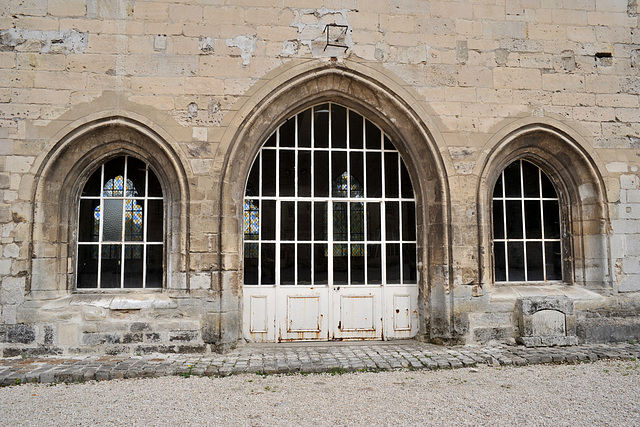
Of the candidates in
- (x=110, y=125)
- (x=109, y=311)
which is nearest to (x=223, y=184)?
(x=110, y=125)

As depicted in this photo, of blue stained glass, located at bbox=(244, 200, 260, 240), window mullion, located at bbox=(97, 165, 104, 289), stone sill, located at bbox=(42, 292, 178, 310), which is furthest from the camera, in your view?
blue stained glass, located at bbox=(244, 200, 260, 240)

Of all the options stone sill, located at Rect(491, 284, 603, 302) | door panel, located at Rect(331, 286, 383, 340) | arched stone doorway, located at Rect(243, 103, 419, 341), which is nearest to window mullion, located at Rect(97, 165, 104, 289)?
arched stone doorway, located at Rect(243, 103, 419, 341)

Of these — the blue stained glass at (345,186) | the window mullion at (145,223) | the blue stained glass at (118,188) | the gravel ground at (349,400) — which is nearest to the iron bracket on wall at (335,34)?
the blue stained glass at (345,186)

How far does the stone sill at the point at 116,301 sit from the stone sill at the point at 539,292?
3861 millimetres

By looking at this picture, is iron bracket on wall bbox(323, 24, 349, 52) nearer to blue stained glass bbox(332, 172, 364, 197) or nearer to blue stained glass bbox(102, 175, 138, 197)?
blue stained glass bbox(332, 172, 364, 197)

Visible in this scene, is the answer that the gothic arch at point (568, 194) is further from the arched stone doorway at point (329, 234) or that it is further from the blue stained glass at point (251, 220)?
the blue stained glass at point (251, 220)

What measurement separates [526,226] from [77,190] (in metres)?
5.64

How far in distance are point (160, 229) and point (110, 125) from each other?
1.30 meters

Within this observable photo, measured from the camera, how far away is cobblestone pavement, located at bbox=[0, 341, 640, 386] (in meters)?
4.42

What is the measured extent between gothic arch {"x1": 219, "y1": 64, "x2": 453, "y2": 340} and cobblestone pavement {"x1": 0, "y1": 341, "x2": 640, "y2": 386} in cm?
44

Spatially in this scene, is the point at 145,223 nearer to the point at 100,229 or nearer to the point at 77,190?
the point at 100,229

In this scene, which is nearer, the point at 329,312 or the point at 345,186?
the point at 329,312

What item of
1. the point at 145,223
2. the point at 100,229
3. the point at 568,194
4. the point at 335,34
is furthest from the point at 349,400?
the point at 568,194

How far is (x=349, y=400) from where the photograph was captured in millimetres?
3768
